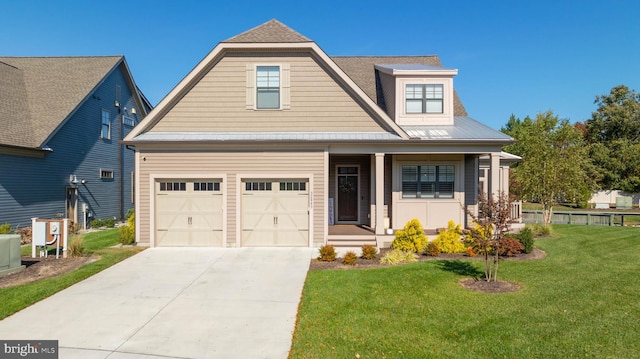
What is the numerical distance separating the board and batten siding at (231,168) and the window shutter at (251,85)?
1.86 meters

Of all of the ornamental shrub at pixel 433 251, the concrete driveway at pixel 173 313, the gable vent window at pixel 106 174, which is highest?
the gable vent window at pixel 106 174

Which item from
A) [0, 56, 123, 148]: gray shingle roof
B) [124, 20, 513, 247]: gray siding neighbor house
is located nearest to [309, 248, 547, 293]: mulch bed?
[124, 20, 513, 247]: gray siding neighbor house

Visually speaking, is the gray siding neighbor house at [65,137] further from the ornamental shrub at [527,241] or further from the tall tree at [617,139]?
the tall tree at [617,139]

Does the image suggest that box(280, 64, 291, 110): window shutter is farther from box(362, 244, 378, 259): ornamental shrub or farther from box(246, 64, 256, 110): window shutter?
box(362, 244, 378, 259): ornamental shrub

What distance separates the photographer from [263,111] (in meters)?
12.4

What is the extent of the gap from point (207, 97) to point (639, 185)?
44.0 meters

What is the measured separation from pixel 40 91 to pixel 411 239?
1957 centimetres

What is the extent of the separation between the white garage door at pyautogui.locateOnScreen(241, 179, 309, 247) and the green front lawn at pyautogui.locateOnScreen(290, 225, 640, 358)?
10.7ft

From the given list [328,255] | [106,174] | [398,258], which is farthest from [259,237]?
[106,174]

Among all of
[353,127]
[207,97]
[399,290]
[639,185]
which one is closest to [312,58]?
[353,127]

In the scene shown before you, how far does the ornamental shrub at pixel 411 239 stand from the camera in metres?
11.1

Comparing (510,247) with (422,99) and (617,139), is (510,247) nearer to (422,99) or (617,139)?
(422,99)

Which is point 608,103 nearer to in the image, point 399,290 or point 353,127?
point 353,127

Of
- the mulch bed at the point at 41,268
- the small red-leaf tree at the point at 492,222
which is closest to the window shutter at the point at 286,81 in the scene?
the small red-leaf tree at the point at 492,222
